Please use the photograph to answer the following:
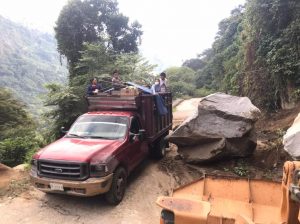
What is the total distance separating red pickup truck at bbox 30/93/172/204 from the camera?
287 inches

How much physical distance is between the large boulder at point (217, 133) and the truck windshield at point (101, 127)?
7.01 feet

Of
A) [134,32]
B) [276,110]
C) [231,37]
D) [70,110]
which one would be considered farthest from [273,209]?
[231,37]

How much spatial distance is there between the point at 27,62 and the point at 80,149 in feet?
306

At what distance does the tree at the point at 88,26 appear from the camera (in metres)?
25.5

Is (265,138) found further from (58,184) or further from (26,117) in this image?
(26,117)

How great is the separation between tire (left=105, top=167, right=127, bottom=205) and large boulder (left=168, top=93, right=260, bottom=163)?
9.39ft

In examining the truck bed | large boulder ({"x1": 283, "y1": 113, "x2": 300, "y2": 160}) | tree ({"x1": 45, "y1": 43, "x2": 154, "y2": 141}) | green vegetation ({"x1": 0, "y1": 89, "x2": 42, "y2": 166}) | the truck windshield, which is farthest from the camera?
tree ({"x1": 45, "y1": 43, "x2": 154, "y2": 141})

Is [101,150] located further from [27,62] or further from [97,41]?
[27,62]

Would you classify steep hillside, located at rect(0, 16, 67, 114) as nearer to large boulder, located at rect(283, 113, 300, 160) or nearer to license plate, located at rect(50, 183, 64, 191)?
license plate, located at rect(50, 183, 64, 191)

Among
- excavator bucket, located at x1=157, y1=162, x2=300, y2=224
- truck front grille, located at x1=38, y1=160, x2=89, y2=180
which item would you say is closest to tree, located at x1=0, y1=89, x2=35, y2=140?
truck front grille, located at x1=38, y1=160, x2=89, y2=180

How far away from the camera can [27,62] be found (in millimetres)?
94562

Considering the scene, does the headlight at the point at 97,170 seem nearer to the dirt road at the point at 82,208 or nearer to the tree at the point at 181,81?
the dirt road at the point at 82,208

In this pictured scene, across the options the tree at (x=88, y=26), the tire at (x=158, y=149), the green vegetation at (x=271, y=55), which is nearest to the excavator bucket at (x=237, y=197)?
the tire at (x=158, y=149)

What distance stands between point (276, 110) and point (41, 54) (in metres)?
115
